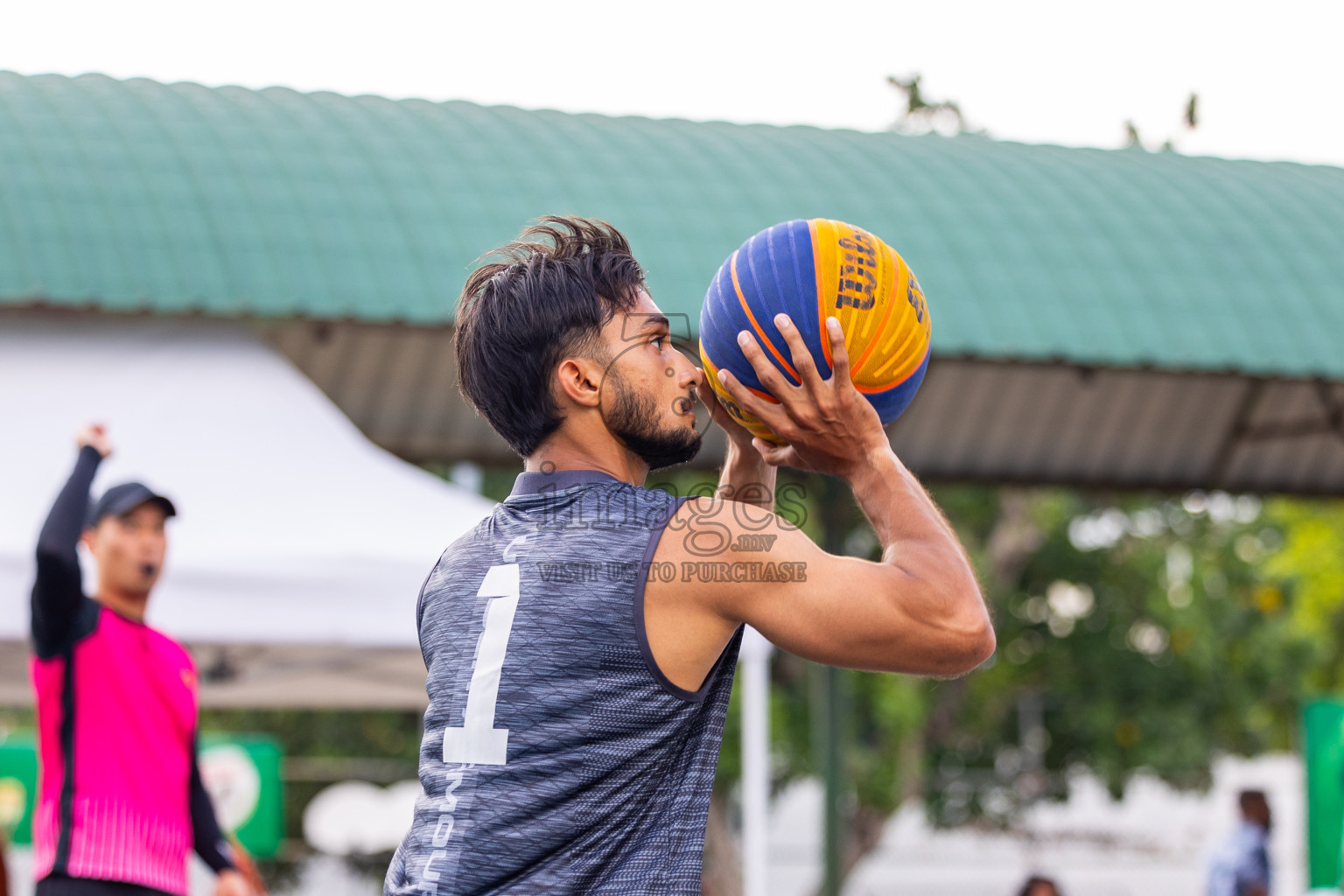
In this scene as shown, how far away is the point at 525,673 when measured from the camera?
2.11 meters

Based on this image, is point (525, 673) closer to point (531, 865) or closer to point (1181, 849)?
point (531, 865)

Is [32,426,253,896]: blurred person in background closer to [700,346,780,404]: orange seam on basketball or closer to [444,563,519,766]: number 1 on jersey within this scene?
[700,346,780,404]: orange seam on basketball

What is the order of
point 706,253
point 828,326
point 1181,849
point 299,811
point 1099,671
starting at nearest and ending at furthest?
point 828,326 → point 706,253 → point 1099,671 → point 299,811 → point 1181,849

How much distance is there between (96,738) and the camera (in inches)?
163

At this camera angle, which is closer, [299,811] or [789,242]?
[789,242]

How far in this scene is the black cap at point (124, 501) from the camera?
181 inches

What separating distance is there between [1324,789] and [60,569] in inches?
388

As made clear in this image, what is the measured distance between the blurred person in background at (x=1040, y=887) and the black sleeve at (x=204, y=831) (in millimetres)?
4456

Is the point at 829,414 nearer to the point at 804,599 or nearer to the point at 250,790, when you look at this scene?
the point at 804,599

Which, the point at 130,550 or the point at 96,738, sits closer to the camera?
the point at 96,738

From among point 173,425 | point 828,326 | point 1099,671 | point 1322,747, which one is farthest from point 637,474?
point 1099,671

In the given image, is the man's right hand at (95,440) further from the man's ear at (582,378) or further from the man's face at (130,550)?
the man's ear at (582,378)

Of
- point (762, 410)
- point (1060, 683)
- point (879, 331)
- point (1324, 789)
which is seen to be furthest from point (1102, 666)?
point (762, 410)

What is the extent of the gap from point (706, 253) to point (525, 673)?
6.03 meters
